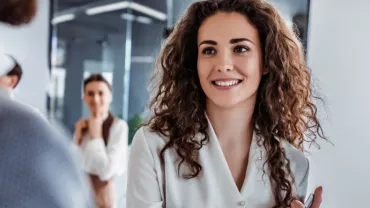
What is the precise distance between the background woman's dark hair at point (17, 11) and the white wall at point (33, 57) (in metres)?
2.19

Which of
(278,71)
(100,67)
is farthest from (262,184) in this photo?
(100,67)

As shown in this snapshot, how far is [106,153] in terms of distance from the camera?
2213 millimetres

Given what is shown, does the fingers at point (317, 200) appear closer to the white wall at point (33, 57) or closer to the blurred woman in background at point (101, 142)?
the blurred woman in background at point (101, 142)

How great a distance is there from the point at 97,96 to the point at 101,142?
0.33m

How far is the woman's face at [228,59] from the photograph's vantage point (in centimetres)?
97

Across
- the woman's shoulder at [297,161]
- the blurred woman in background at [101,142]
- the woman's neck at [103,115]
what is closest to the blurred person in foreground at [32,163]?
the woman's shoulder at [297,161]

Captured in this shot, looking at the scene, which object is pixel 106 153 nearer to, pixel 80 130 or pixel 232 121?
pixel 80 130

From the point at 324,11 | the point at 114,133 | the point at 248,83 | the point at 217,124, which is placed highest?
the point at 324,11

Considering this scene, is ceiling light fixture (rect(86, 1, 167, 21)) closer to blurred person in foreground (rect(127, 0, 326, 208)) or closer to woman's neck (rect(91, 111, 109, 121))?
woman's neck (rect(91, 111, 109, 121))

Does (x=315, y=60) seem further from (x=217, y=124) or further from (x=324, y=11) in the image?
(x=217, y=124)

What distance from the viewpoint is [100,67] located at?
114 inches

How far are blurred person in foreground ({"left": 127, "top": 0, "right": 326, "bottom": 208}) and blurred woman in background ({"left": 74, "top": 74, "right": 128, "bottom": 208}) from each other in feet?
3.69

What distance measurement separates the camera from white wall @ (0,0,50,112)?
2453mm

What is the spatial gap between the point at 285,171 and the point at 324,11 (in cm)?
90
